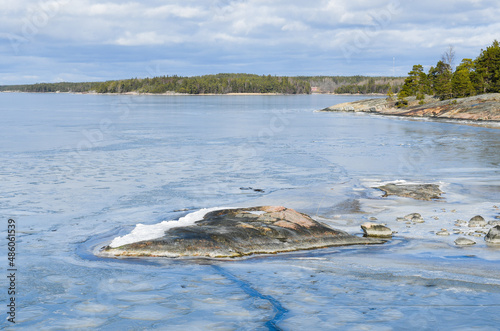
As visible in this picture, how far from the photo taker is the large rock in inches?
482

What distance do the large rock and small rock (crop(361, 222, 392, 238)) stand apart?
435 mm

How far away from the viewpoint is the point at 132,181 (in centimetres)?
2317

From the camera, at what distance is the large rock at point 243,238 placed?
12.2 metres

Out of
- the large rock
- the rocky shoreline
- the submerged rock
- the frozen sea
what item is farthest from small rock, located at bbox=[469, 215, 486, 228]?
the rocky shoreline

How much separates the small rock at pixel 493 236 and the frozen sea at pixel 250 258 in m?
0.24

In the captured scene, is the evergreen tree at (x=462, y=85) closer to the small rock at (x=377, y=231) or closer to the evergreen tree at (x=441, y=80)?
the evergreen tree at (x=441, y=80)

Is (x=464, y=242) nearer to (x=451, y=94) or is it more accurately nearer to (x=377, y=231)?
(x=377, y=231)

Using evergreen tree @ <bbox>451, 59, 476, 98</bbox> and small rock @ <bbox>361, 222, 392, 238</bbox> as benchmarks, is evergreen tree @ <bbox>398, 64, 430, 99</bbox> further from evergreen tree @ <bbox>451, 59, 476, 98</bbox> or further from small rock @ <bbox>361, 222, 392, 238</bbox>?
small rock @ <bbox>361, 222, 392, 238</bbox>

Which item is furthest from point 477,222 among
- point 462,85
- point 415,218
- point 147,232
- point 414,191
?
point 462,85

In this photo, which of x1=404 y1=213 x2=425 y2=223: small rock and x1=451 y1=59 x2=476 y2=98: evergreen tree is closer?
x1=404 y1=213 x2=425 y2=223: small rock

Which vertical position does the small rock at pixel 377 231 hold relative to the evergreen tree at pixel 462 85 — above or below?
below

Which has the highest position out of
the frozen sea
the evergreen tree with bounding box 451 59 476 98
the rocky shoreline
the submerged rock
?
the evergreen tree with bounding box 451 59 476 98

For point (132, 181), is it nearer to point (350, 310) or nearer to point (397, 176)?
point (397, 176)

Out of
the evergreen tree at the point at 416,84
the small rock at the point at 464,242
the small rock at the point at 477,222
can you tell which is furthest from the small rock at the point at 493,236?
the evergreen tree at the point at 416,84
